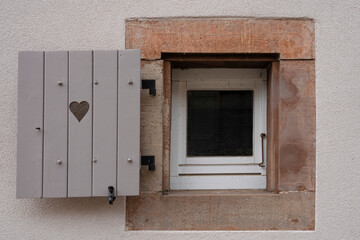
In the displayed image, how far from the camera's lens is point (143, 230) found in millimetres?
2195

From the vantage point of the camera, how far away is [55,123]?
6.58ft

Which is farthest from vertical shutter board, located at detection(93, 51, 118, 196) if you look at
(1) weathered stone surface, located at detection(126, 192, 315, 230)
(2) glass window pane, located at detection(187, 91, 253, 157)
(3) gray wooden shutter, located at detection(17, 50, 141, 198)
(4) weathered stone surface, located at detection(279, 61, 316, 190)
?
(4) weathered stone surface, located at detection(279, 61, 316, 190)

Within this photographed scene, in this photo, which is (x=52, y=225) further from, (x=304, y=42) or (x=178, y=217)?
(x=304, y=42)

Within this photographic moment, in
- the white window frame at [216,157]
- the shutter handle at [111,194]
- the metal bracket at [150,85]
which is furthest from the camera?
the white window frame at [216,157]

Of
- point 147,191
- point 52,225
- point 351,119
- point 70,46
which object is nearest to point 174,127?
point 147,191

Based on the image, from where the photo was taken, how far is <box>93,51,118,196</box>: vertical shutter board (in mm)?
2004

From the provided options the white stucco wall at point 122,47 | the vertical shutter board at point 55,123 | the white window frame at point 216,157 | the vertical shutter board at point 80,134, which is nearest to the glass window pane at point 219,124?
the white window frame at point 216,157

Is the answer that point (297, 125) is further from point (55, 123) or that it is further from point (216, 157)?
point (55, 123)

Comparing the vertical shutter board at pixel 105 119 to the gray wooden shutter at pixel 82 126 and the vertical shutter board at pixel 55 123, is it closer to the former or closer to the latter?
the gray wooden shutter at pixel 82 126

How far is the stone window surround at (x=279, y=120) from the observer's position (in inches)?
86.7

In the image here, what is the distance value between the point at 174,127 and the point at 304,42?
1.19m

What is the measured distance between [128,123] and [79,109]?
0.35m

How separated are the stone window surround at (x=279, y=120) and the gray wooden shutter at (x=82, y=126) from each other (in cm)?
27

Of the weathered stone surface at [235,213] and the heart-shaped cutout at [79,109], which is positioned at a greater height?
the heart-shaped cutout at [79,109]
